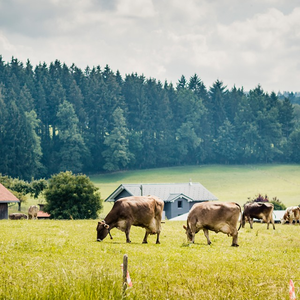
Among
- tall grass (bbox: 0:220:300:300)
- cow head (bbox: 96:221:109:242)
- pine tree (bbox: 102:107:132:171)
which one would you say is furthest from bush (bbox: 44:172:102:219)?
pine tree (bbox: 102:107:132:171)

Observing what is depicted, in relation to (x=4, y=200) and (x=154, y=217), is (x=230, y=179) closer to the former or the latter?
(x=4, y=200)

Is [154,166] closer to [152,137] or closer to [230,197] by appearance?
[152,137]

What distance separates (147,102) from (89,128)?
63.9 feet

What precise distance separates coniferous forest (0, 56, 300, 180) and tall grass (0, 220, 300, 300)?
10501 centimetres

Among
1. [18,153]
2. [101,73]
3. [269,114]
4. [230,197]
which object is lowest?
[230,197]

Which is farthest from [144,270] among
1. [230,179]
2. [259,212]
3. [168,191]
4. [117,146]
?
[117,146]

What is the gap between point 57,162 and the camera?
13050 cm

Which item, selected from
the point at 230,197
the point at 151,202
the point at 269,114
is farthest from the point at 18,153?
the point at 151,202

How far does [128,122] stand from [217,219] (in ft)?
409

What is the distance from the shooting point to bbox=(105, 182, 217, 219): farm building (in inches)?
3036

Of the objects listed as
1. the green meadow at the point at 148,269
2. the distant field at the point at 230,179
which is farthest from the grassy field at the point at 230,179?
the green meadow at the point at 148,269

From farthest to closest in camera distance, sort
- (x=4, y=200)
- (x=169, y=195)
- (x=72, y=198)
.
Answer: (x=169, y=195)
(x=72, y=198)
(x=4, y=200)

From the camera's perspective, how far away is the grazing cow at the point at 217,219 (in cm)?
2358

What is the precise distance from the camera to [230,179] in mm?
121438
